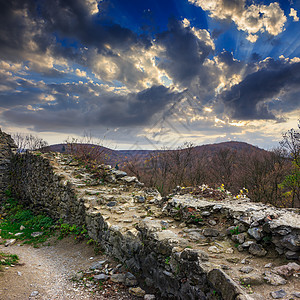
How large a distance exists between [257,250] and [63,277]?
15.8ft

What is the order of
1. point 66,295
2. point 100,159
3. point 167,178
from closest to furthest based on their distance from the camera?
1. point 66,295
2. point 100,159
3. point 167,178

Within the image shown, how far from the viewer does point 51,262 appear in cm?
A: 573

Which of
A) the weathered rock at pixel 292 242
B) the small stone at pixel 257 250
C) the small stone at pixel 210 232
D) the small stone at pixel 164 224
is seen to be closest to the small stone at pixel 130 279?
the small stone at pixel 164 224

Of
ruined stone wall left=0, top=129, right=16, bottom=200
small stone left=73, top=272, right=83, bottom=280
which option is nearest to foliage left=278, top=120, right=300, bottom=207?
small stone left=73, top=272, right=83, bottom=280

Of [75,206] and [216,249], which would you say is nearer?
[216,249]

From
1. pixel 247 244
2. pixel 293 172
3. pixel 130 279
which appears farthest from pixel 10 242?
pixel 293 172

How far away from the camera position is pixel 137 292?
412 centimetres

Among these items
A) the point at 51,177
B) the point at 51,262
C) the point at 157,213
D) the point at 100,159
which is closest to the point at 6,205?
the point at 51,177

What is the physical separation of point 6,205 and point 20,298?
9.76 meters

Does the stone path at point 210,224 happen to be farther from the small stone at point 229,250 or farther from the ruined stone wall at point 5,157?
the ruined stone wall at point 5,157

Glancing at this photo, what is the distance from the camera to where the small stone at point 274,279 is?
270 cm

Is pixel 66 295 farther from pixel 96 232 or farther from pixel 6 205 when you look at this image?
pixel 6 205

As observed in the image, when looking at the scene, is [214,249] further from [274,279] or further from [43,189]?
[43,189]

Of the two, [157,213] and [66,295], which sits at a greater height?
[157,213]
